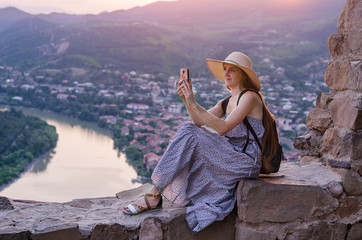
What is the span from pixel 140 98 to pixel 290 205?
25.0 meters

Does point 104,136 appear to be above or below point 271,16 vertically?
below

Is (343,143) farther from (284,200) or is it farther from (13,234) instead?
(13,234)

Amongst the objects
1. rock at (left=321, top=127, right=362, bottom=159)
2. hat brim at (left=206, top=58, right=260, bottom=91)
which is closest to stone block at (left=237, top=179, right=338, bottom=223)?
rock at (left=321, top=127, right=362, bottom=159)

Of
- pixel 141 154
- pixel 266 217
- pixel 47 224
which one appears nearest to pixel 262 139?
pixel 266 217

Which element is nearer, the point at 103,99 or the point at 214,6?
the point at 103,99

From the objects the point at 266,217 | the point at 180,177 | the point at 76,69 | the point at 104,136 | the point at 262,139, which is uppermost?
the point at 262,139

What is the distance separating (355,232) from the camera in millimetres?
1985

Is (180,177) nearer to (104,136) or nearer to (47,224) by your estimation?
(47,224)

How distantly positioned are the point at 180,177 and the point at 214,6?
40450 mm

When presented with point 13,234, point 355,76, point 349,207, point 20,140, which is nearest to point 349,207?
point 349,207

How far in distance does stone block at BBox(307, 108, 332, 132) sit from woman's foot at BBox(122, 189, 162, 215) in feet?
3.29

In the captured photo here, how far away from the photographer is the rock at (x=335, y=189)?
1.96m

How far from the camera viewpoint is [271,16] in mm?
37031

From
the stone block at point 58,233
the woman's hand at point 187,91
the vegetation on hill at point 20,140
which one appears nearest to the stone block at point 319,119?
the woman's hand at point 187,91
